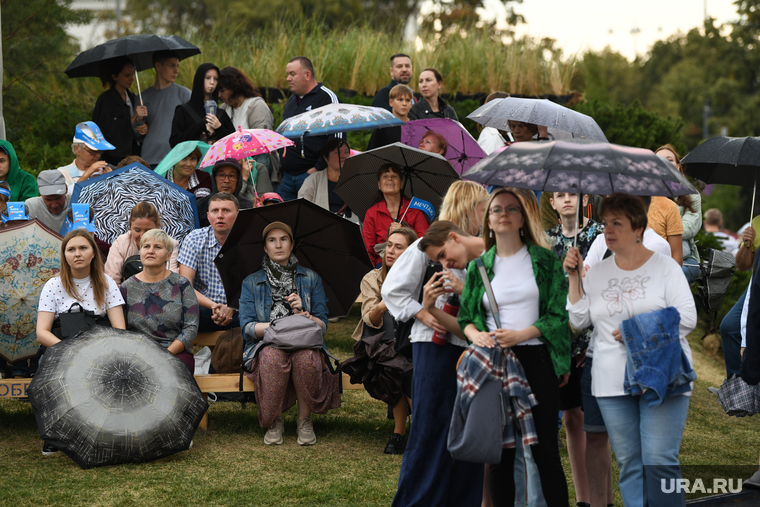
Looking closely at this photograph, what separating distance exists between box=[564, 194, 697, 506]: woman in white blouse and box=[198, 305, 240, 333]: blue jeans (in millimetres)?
3430

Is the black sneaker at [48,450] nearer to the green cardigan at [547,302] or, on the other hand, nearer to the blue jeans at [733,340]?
the green cardigan at [547,302]

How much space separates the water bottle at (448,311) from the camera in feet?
14.0

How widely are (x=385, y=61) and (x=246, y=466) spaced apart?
953 cm

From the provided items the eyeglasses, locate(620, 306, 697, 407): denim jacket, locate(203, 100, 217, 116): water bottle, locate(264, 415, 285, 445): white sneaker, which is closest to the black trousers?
locate(620, 306, 697, 407): denim jacket

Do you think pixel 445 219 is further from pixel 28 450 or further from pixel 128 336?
pixel 28 450

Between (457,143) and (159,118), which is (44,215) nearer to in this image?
(159,118)

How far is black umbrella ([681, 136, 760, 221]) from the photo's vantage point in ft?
18.5

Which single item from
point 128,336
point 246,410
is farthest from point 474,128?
point 128,336

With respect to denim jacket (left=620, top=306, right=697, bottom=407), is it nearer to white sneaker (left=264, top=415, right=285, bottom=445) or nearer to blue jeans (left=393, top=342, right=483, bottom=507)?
blue jeans (left=393, top=342, right=483, bottom=507)

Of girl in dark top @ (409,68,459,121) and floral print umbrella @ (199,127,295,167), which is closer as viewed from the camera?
floral print umbrella @ (199,127,295,167)

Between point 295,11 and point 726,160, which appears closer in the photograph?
point 726,160

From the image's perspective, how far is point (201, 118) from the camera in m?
8.52

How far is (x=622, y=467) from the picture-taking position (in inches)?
157

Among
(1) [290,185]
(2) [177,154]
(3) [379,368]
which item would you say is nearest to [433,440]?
(3) [379,368]
